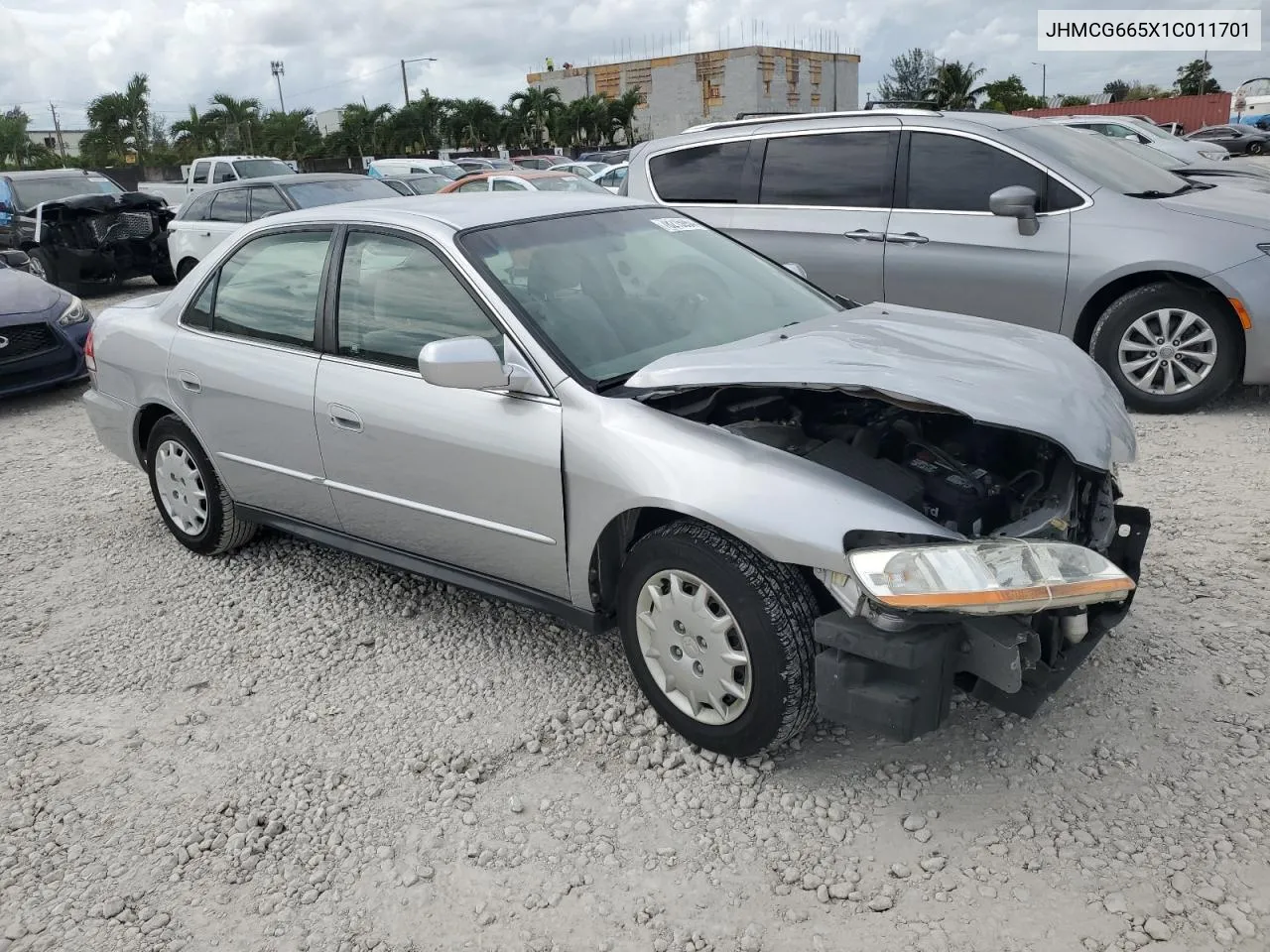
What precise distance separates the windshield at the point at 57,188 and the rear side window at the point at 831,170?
1118 centimetres

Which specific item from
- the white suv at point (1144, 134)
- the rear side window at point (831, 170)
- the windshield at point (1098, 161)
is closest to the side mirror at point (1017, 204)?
the windshield at point (1098, 161)

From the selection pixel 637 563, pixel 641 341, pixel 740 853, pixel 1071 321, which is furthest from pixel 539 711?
pixel 1071 321

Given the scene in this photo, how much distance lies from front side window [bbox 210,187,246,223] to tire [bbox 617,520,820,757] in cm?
995

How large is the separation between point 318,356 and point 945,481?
7.52ft

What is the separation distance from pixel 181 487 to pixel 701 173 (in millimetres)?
4297

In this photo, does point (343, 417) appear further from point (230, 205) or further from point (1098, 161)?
point (230, 205)

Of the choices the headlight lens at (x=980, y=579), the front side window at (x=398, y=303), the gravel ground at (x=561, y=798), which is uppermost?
the front side window at (x=398, y=303)

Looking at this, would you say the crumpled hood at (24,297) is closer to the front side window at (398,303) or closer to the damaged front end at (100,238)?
the damaged front end at (100,238)

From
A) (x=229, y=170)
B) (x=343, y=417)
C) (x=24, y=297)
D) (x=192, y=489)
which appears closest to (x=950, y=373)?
(x=343, y=417)

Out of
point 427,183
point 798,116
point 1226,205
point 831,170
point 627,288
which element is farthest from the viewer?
point 427,183

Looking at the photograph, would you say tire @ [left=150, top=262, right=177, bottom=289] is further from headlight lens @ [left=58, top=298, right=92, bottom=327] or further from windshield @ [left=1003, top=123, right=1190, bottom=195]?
windshield @ [left=1003, top=123, right=1190, bottom=195]

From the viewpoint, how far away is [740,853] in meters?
2.64

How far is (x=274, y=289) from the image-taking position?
4.09 metres

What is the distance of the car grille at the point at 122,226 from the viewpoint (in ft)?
43.6
